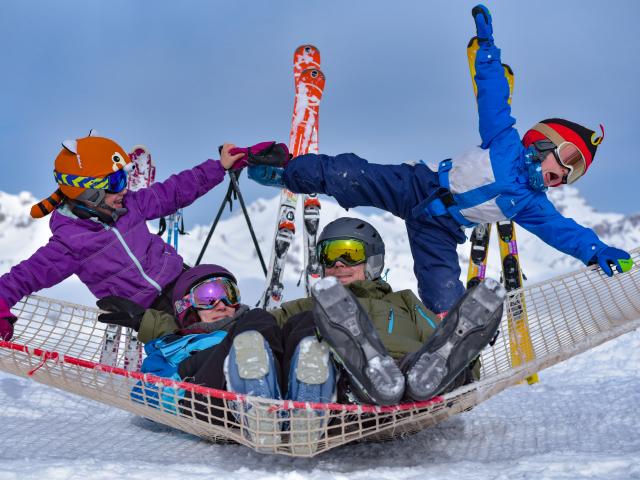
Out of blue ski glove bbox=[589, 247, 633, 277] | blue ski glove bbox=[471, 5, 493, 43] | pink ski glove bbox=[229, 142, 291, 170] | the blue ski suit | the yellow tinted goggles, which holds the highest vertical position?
blue ski glove bbox=[471, 5, 493, 43]

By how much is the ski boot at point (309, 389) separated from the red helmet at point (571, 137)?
1.66 meters

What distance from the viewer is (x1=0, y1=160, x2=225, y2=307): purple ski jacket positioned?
2986 millimetres

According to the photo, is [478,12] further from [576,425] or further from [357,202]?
[576,425]

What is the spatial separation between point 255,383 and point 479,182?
156 centimetres

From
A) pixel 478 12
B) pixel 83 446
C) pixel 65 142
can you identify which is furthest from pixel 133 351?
pixel 478 12

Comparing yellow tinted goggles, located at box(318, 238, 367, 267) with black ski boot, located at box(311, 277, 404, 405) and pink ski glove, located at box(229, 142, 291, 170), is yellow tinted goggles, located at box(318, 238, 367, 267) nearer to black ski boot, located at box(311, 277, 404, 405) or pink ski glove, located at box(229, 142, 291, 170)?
pink ski glove, located at box(229, 142, 291, 170)

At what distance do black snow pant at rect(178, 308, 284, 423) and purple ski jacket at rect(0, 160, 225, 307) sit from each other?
87 cm

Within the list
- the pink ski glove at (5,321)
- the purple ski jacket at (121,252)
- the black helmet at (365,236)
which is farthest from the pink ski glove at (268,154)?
the pink ski glove at (5,321)

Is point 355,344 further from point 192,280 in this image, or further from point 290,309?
point 192,280

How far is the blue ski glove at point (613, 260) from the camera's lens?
2814mm

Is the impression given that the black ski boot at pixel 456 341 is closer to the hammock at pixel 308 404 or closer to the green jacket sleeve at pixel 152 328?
the hammock at pixel 308 404

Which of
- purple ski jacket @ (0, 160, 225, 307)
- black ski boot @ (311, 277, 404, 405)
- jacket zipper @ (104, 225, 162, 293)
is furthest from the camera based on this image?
jacket zipper @ (104, 225, 162, 293)

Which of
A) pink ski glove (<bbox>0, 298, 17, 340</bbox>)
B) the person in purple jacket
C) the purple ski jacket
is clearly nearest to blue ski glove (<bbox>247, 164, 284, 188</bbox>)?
the purple ski jacket

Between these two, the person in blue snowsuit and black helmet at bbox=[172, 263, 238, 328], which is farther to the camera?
the person in blue snowsuit
